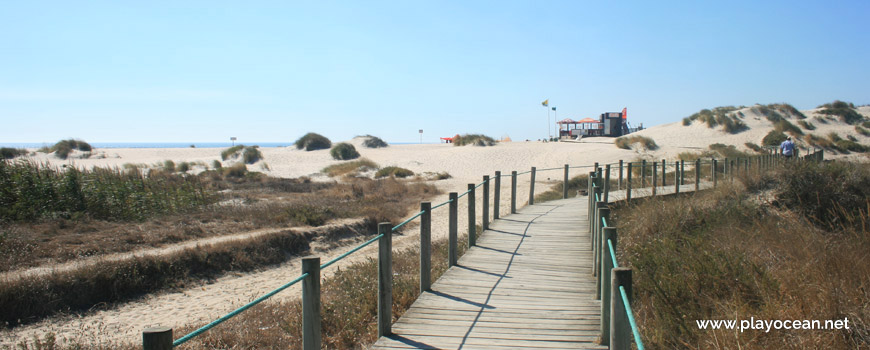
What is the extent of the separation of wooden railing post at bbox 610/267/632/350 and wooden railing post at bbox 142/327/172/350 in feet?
7.88

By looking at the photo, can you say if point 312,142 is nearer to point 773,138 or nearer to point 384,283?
point 773,138

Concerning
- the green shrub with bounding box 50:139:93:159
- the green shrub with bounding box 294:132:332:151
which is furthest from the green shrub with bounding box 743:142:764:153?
the green shrub with bounding box 50:139:93:159

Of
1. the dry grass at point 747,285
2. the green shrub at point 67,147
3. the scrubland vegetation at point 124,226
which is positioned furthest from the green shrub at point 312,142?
the dry grass at point 747,285

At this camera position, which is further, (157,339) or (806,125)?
(806,125)

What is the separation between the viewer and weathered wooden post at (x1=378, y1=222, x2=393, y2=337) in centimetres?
525

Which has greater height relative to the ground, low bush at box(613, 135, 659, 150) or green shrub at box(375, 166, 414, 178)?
low bush at box(613, 135, 659, 150)

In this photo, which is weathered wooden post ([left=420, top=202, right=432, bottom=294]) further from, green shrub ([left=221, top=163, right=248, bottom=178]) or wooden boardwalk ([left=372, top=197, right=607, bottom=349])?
green shrub ([left=221, top=163, right=248, bottom=178])

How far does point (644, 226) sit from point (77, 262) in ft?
34.7

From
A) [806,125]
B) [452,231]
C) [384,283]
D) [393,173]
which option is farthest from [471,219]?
[806,125]

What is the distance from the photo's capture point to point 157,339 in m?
2.43

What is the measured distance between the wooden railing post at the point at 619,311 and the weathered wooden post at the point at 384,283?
8.06 ft

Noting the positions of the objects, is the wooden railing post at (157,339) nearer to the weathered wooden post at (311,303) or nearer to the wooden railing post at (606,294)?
the weathered wooden post at (311,303)

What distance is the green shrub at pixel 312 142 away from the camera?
158ft

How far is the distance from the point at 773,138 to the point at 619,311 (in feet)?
137
